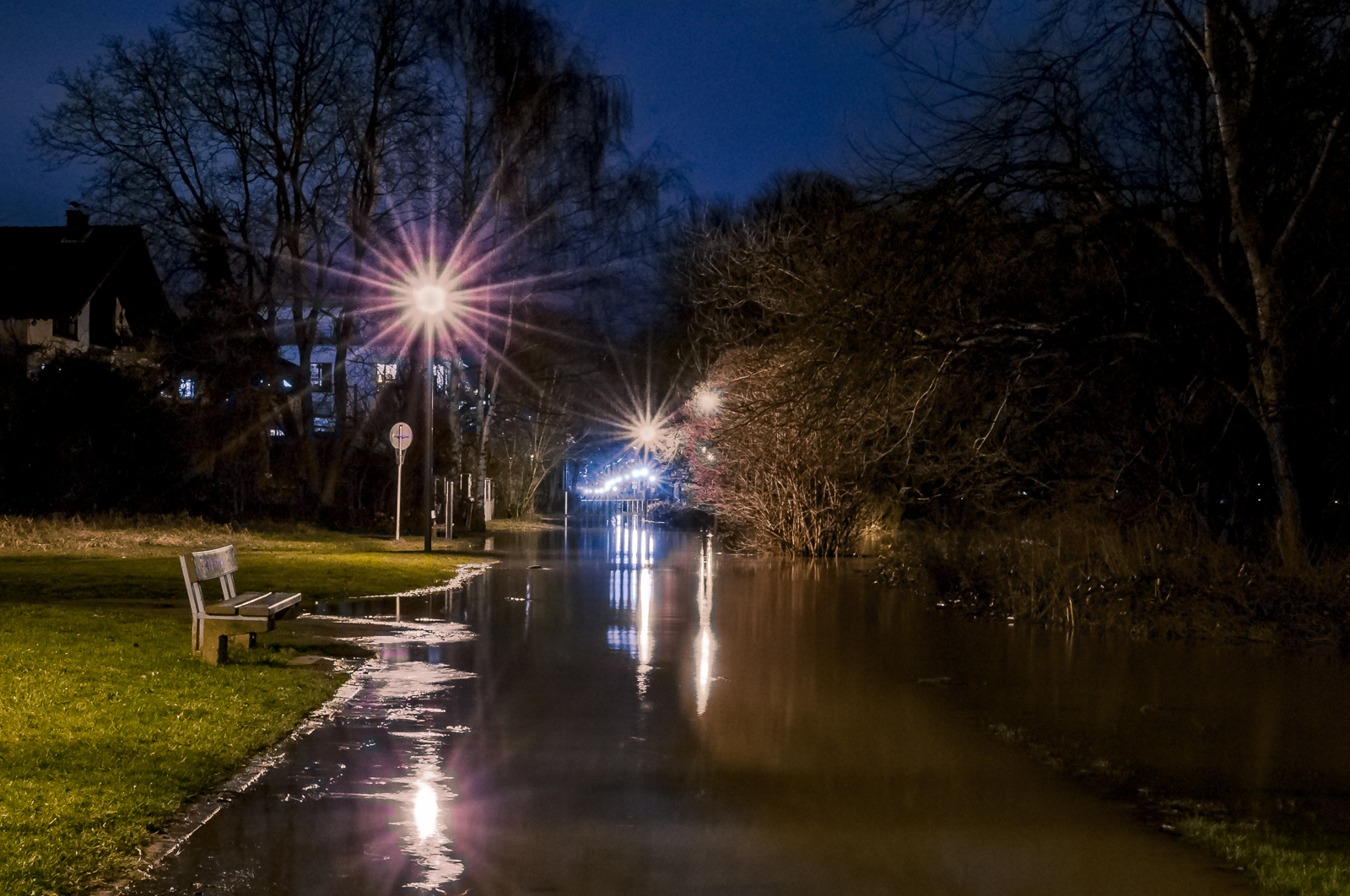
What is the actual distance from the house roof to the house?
3 cm

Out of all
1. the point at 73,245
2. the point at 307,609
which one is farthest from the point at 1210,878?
the point at 73,245

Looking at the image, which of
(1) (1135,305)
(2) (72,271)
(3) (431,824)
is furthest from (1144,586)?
(2) (72,271)

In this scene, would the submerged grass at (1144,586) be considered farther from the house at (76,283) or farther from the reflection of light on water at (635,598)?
the house at (76,283)

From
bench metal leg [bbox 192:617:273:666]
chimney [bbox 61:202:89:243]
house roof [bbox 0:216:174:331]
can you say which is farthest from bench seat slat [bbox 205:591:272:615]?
chimney [bbox 61:202:89:243]

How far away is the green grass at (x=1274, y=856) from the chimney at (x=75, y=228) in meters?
61.5

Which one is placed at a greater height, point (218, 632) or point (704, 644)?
point (218, 632)

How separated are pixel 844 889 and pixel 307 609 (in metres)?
13.3

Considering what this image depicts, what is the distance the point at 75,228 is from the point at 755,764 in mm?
61293

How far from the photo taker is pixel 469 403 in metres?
50.7

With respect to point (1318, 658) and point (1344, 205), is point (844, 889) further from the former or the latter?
point (1344, 205)

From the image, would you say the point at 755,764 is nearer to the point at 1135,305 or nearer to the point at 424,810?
the point at 424,810

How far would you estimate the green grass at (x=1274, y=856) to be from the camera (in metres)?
6.30

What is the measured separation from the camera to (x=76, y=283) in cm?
5759

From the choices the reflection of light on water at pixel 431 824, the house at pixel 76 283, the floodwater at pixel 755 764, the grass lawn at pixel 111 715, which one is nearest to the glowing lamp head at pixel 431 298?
the grass lawn at pixel 111 715
